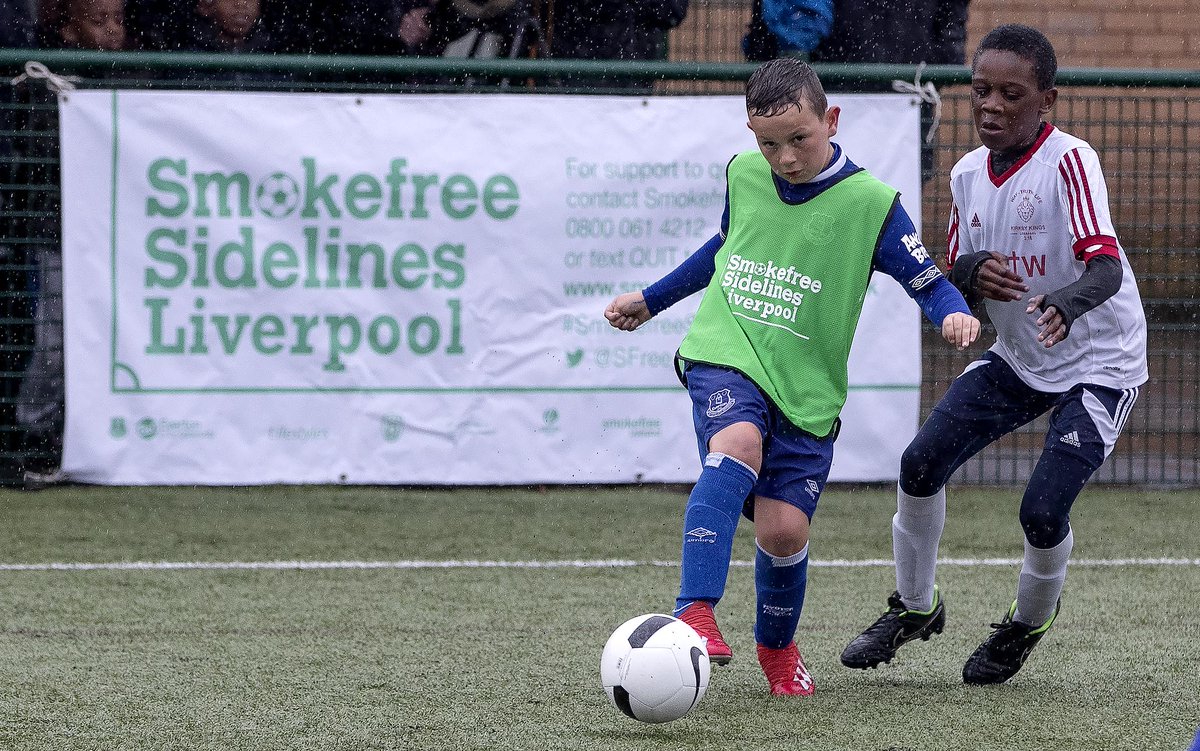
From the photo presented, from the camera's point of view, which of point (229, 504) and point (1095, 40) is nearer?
point (229, 504)

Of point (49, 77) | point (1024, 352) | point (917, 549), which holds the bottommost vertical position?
point (917, 549)

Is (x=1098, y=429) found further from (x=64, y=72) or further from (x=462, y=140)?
(x=64, y=72)

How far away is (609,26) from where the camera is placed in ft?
25.1

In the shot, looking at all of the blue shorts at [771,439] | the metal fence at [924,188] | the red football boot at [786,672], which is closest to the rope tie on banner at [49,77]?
the metal fence at [924,188]

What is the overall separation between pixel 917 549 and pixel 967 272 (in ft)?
2.50

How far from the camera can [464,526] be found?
261 inches

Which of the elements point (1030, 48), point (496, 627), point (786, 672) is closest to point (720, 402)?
point (786, 672)

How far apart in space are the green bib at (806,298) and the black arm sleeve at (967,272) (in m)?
0.25

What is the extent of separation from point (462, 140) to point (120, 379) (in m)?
1.75

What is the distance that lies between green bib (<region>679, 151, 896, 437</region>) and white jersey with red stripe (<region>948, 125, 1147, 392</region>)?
1.22 feet

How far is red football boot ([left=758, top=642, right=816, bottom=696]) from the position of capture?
3.86 m

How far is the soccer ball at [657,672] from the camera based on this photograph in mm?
3287

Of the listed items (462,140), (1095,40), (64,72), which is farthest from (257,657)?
(1095,40)

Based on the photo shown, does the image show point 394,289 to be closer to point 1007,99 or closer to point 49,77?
point 49,77
